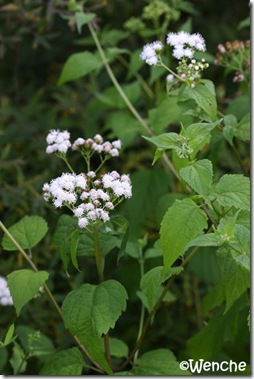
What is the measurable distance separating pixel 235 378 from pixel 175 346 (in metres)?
0.87

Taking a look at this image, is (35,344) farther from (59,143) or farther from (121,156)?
(121,156)

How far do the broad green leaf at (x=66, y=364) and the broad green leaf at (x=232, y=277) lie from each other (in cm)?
43

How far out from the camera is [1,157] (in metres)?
2.57

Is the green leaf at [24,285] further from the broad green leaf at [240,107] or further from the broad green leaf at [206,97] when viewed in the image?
the broad green leaf at [240,107]

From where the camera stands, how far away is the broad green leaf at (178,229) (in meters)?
1.45

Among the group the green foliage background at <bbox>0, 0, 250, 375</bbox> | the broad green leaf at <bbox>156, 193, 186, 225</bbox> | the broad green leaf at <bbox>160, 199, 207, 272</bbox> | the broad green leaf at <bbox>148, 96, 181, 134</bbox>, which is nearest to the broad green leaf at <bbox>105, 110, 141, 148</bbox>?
the green foliage background at <bbox>0, 0, 250, 375</bbox>

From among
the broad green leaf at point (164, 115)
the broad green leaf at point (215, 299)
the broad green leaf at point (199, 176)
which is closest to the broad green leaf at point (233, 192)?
the broad green leaf at point (199, 176)

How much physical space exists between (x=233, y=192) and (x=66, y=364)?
63 cm

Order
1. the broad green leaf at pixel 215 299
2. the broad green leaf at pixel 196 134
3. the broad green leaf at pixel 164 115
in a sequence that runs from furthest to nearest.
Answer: the broad green leaf at pixel 164 115 < the broad green leaf at pixel 215 299 < the broad green leaf at pixel 196 134

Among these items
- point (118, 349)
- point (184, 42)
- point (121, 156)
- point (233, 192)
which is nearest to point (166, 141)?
point (233, 192)

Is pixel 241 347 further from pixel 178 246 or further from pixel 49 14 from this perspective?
pixel 49 14

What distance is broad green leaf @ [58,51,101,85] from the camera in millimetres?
2299

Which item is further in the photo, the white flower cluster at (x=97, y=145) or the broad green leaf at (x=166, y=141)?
the white flower cluster at (x=97, y=145)

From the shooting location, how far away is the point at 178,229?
146 centimetres
